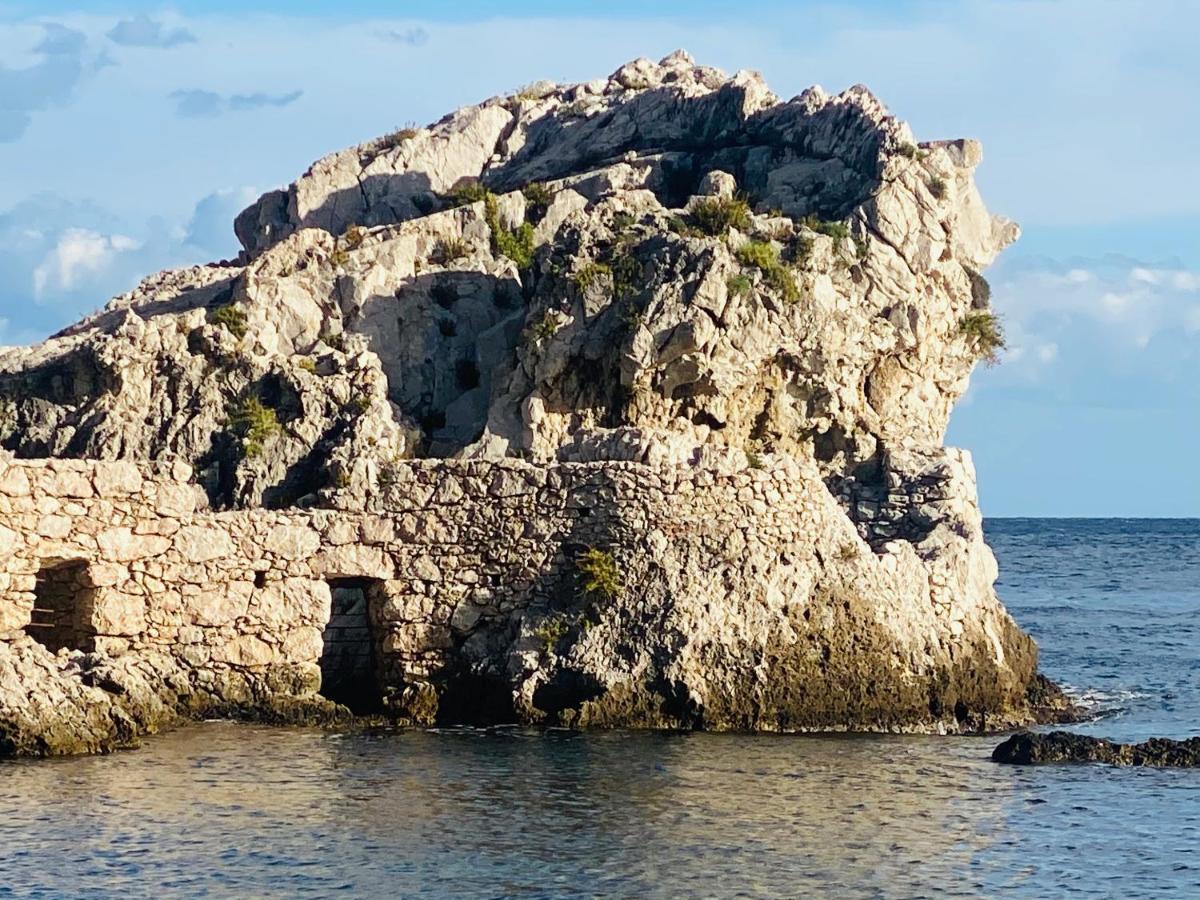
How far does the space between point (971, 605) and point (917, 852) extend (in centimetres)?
947

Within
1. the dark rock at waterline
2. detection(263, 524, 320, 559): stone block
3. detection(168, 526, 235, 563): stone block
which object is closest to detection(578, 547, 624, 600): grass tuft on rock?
detection(263, 524, 320, 559): stone block

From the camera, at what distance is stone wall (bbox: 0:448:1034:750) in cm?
2766

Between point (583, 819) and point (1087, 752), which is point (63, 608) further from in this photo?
point (1087, 752)

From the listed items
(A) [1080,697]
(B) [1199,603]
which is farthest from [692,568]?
(B) [1199,603]

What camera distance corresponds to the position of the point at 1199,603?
5603 cm

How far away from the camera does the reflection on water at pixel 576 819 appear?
773 inches

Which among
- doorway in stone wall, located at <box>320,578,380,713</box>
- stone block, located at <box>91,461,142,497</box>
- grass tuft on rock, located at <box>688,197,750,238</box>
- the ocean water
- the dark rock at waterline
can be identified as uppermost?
grass tuft on rock, located at <box>688,197,750,238</box>

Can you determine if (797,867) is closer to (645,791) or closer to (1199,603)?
(645,791)

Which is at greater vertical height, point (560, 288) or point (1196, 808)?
point (560, 288)

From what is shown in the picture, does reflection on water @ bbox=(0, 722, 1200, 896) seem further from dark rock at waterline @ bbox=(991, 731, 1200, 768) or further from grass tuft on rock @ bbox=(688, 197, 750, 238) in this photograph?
grass tuft on rock @ bbox=(688, 197, 750, 238)

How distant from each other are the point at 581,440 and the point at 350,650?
15.3ft

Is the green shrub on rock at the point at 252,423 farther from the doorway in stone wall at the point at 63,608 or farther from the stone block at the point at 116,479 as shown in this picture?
the doorway in stone wall at the point at 63,608

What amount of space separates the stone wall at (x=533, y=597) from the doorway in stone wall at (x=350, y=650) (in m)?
0.30

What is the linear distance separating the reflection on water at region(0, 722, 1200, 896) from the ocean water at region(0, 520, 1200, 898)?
4 centimetres
